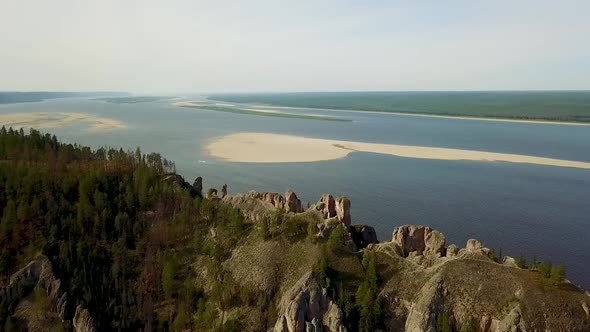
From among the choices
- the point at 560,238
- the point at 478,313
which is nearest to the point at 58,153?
the point at 478,313

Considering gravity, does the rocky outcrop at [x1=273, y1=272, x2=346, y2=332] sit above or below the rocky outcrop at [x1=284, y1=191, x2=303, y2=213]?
below

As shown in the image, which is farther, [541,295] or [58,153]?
[58,153]

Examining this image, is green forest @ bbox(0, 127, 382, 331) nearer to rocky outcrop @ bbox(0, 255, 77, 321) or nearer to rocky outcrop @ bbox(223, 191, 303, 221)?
rocky outcrop @ bbox(0, 255, 77, 321)

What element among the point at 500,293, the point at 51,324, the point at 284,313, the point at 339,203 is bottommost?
the point at 51,324

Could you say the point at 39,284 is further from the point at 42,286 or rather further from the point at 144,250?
the point at 144,250

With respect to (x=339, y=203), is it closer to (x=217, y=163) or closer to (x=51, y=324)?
Result: (x=51, y=324)

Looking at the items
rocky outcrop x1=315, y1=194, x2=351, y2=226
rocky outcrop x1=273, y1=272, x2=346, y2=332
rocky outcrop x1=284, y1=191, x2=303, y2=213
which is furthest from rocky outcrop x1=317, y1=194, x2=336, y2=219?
rocky outcrop x1=273, y1=272, x2=346, y2=332

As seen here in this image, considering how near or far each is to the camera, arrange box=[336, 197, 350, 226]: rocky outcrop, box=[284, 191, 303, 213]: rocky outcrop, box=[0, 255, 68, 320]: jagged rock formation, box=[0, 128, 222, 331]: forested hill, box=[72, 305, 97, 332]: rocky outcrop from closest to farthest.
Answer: box=[72, 305, 97, 332]: rocky outcrop
box=[0, 255, 68, 320]: jagged rock formation
box=[0, 128, 222, 331]: forested hill
box=[336, 197, 350, 226]: rocky outcrop
box=[284, 191, 303, 213]: rocky outcrop
